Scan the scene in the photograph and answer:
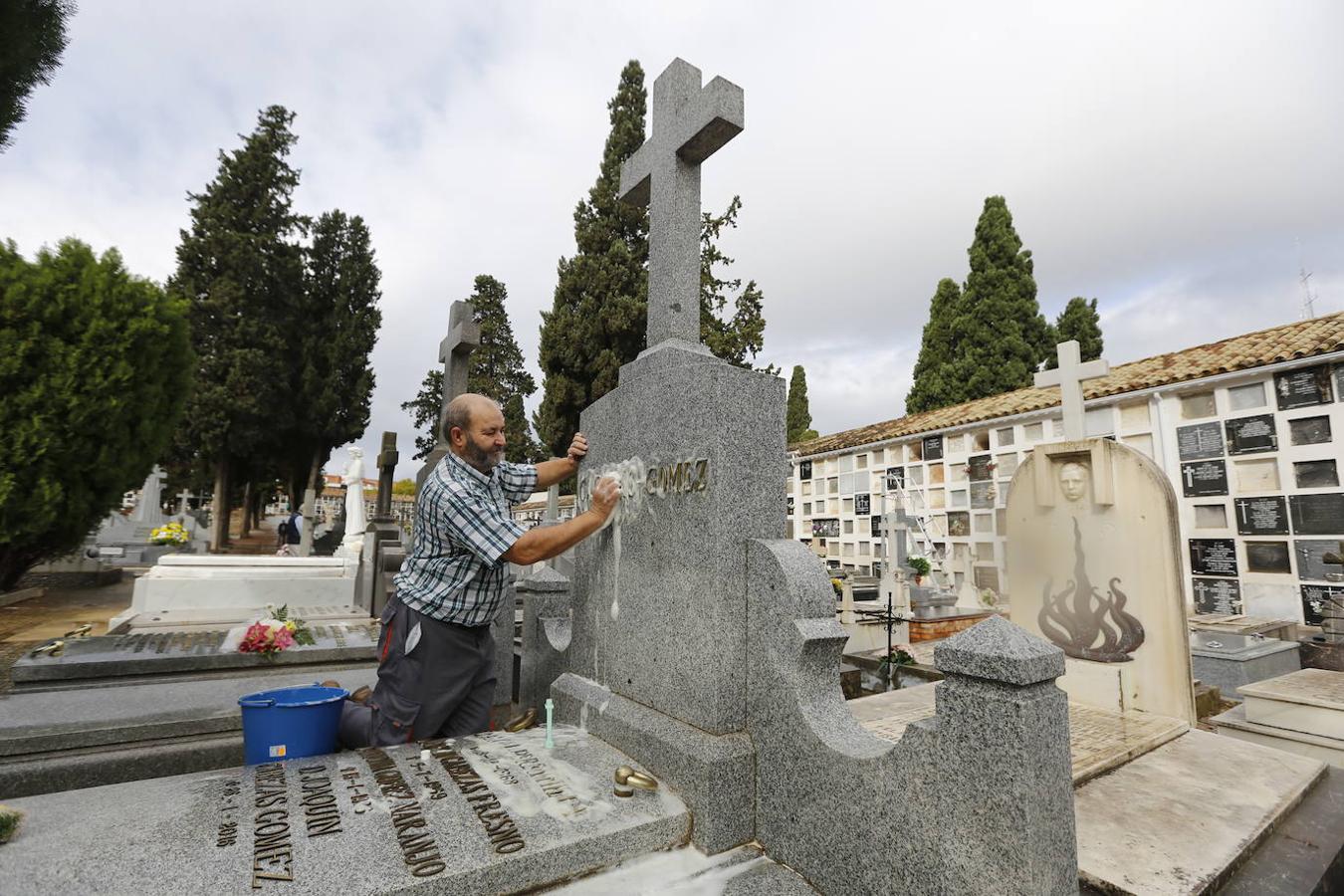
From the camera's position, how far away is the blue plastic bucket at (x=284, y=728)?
2.52 m

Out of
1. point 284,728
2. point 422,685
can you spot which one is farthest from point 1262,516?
point 284,728

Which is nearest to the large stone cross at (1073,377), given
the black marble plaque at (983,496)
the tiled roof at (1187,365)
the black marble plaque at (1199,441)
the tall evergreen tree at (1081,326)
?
the tiled roof at (1187,365)

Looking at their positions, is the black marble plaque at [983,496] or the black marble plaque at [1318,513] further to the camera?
the black marble plaque at [983,496]

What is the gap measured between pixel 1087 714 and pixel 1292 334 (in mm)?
8411

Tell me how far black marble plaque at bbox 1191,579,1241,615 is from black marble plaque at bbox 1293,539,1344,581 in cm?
78

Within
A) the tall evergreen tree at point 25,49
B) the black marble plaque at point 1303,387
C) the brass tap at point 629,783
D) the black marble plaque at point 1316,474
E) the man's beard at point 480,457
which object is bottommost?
the brass tap at point 629,783

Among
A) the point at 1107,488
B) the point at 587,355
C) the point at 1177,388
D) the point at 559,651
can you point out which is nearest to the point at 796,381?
the point at 587,355

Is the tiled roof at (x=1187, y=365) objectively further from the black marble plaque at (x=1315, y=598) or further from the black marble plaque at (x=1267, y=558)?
the black marble plaque at (x=1315, y=598)

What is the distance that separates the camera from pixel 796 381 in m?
32.2

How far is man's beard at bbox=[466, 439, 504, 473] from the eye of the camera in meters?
2.76

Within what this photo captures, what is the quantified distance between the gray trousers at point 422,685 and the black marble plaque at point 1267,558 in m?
10.3

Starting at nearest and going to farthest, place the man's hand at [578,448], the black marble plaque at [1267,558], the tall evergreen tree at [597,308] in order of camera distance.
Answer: the man's hand at [578,448], the black marble plaque at [1267,558], the tall evergreen tree at [597,308]

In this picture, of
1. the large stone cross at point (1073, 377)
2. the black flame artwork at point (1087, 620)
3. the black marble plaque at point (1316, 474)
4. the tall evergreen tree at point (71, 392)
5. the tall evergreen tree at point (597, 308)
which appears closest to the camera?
the black flame artwork at point (1087, 620)

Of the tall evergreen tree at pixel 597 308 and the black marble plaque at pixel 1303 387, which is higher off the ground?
the tall evergreen tree at pixel 597 308
